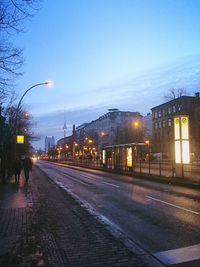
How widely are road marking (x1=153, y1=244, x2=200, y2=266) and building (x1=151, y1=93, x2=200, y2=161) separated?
7917 cm

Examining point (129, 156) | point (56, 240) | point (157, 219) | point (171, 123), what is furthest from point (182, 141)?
point (171, 123)

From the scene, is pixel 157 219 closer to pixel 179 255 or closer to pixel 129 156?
pixel 179 255

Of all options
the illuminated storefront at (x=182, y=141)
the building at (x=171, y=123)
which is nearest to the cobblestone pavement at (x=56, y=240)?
the illuminated storefront at (x=182, y=141)

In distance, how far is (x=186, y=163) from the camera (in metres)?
26.3

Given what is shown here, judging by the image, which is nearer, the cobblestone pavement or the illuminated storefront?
the cobblestone pavement

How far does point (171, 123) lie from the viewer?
91312mm

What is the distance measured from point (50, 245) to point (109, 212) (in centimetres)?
512

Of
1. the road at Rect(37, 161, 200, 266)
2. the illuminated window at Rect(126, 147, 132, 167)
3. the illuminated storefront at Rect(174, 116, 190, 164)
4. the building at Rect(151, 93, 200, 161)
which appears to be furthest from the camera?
the building at Rect(151, 93, 200, 161)

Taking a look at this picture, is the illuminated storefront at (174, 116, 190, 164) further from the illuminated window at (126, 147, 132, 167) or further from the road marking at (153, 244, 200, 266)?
the road marking at (153, 244, 200, 266)

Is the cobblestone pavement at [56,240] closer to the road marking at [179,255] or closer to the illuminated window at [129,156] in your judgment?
the road marking at [179,255]

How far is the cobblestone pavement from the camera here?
7121 mm

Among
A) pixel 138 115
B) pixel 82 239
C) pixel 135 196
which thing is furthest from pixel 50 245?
pixel 138 115

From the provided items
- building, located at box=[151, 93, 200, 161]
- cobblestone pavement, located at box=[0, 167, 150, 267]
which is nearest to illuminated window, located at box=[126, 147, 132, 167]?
cobblestone pavement, located at box=[0, 167, 150, 267]

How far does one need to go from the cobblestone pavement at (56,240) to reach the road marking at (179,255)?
1.55 ft
